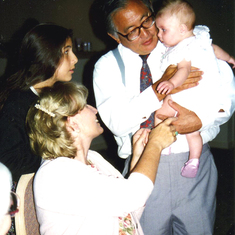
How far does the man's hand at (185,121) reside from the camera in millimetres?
1445

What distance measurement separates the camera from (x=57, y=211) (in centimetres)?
112

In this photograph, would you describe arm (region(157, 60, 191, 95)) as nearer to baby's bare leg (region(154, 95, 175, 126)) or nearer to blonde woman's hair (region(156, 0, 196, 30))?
baby's bare leg (region(154, 95, 175, 126))

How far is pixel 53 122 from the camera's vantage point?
1.29 metres

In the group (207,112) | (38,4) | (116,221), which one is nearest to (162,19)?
(207,112)

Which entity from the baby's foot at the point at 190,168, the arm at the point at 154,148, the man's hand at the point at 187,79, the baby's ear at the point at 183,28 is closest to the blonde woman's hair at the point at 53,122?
the arm at the point at 154,148

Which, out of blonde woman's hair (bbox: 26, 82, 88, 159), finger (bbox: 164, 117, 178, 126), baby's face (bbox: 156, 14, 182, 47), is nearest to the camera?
blonde woman's hair (bbox: 26, 82, 88, 159)

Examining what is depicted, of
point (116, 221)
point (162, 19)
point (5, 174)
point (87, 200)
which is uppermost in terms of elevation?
point (162, 19)

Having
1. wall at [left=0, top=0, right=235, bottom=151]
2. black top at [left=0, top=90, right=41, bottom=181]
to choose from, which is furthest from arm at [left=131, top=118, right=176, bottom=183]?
wall at [left=0, top=0, right=235, bottom=151]

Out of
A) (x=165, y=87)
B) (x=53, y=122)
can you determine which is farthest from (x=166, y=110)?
(x=53, y=122)

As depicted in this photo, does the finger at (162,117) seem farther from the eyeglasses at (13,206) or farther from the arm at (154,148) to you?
the eyeglasses at (13,206)

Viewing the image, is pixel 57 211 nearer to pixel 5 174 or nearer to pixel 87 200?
pixel 87 200

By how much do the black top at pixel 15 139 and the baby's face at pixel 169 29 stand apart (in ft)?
3.41

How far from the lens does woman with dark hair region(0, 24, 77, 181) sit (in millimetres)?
1618

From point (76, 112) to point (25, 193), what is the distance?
499 mm
